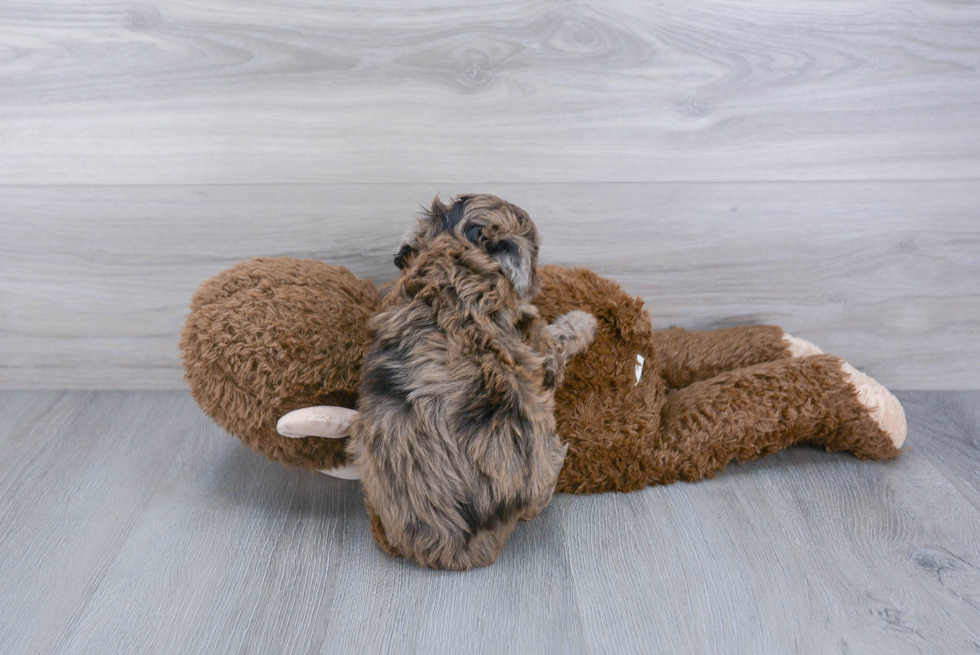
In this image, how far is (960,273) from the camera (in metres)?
1.87

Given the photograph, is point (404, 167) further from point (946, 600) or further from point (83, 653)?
point (946, 600)

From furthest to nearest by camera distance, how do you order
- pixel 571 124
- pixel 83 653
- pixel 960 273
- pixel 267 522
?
pixel 960 273 < pixel 571 124 < pixel 267 522 < pixel 83 653

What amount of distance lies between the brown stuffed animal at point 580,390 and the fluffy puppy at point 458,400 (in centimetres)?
15

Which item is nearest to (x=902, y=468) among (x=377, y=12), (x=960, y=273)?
(x=960, y=273)

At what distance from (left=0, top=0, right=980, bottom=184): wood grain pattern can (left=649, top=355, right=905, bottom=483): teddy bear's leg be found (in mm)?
549

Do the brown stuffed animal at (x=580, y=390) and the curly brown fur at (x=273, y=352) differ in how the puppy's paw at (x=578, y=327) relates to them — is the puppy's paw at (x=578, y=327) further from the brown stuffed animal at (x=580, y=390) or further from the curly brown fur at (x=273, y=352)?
the curly brown fur at (x=273, y=352)

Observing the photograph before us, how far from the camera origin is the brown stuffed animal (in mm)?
1405

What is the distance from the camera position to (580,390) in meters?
1.54

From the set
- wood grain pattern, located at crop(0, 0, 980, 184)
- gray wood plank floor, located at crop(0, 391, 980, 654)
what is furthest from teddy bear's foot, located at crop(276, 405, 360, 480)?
wood grain pattern, located at crop(0, 0, 980, 184)

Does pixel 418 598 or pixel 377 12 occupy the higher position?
pixel 377 12

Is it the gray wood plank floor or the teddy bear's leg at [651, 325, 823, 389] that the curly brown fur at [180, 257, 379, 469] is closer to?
the gray wood plank floor

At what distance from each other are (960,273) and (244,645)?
2053 millimetres

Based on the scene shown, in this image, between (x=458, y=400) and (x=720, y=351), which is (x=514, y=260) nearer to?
(x=458, y=400)

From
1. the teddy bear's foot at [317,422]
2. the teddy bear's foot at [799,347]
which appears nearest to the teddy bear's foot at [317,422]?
the teddy bear's foot at [317,422]
